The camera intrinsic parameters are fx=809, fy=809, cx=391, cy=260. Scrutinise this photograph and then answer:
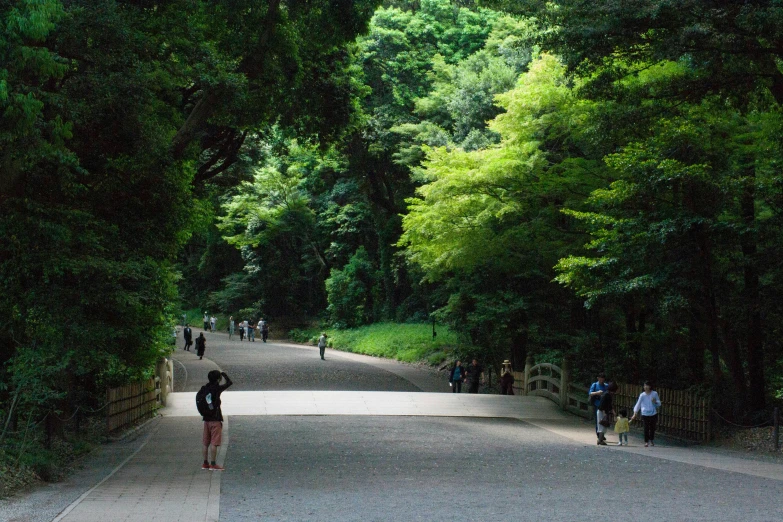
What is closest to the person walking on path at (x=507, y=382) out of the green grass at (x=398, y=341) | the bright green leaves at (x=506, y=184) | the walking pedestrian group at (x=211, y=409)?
the bright green leaves at (x=506, y=184)

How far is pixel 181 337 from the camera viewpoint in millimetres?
57406

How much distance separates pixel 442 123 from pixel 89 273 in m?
29.2

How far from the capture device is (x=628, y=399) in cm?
2089

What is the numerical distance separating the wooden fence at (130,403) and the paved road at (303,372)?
7.06m

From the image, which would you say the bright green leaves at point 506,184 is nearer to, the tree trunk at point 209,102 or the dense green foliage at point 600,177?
the dense green foliage at point 600,177

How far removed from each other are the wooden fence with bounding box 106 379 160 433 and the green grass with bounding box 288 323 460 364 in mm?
18324

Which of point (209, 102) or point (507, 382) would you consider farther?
point (507, 382)

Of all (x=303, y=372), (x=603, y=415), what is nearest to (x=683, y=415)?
(x=603, y=415)

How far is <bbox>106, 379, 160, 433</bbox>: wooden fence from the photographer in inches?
625

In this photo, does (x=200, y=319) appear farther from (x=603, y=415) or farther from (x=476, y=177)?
(x=603, y=415)

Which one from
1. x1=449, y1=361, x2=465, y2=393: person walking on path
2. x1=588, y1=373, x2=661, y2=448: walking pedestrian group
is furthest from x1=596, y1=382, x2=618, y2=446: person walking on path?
x1=449, y1=361, x2=465, y2=393: person walking on path

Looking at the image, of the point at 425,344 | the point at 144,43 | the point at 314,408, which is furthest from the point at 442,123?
the point at 144,43

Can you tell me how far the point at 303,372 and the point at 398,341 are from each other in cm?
1171

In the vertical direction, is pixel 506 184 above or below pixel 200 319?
above
